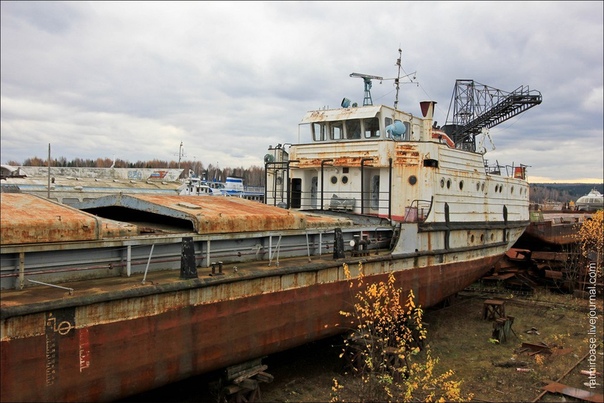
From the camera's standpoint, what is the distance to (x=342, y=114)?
667 inches

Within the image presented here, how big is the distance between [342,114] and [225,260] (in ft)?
28.3

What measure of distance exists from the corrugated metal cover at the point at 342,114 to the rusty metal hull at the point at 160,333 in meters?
6.83

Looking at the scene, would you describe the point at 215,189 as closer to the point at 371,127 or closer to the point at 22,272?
the point at 371,127

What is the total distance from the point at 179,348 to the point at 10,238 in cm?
313

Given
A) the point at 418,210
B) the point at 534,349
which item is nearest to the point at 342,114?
the point at 418,210

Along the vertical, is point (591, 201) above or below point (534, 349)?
above

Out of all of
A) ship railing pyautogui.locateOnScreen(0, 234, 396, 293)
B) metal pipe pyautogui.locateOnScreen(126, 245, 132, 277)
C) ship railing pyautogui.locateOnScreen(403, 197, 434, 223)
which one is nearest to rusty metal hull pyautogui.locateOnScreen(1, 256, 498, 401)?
ship railing pyautogui.locateOnScreen(0, 234, 396, 293)

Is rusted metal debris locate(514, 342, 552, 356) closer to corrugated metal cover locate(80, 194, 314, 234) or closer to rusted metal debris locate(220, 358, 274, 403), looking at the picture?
corrugated metal cover locate(80, 194, 314, 234)

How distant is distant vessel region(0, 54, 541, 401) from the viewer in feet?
22.8

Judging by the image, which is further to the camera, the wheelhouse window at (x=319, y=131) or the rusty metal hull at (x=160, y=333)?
the wheelhouse window at (x=319, y=131)

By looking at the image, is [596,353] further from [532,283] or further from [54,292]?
[54,292]

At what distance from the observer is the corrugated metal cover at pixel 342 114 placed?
640 inches

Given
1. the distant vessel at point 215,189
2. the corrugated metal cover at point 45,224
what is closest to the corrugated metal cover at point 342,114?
the corrugated metal cover at point 45,224

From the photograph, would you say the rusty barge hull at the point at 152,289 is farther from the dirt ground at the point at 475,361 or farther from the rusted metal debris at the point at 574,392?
the rusted metal debris at the point at 574,392
